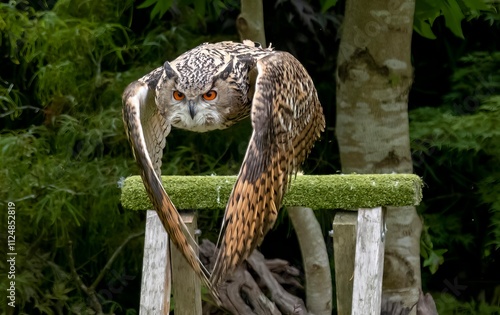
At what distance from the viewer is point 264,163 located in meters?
1.77

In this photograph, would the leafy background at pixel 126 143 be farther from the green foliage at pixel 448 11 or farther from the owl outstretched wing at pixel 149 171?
the owl outstretched wing at pixel 149 171

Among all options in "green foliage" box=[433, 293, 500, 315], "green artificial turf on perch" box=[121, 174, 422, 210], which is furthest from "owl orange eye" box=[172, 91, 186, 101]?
"green foliage" box=[433, 293, 500, 315]

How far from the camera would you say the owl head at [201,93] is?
1.77 m

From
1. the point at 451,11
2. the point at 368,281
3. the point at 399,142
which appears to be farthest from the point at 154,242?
the point at 451,11

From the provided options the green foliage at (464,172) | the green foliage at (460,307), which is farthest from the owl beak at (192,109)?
the green foliage at (460,307)

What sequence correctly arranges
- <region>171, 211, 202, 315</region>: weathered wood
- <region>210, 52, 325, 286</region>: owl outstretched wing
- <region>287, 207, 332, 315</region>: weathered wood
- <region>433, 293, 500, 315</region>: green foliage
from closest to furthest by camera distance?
<region>210, 52, 325, 286</region>: owl outstretched wing
<region>171, 211, 202, 315</region>: weathered wood
<region>287, 207, 332, 315</region>: weathered wood
<region>433, 293, 500, 315</region>: green foliage

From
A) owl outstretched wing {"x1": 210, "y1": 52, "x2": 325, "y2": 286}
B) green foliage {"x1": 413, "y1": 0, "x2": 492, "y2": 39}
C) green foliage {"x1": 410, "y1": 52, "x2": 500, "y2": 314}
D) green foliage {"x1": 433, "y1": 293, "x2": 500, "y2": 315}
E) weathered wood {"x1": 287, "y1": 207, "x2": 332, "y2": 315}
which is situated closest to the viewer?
owl outstretched wing {"x1": 210, "y1": 52, "x2": 325, "y2": 286}

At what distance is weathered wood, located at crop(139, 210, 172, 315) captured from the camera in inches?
97.4

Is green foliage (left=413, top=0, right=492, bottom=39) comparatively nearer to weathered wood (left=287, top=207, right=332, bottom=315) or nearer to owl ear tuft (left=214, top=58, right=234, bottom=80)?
weathered wood (left=287, top=207, right=332, bottom=315)

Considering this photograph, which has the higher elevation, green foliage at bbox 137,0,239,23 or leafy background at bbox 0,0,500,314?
green foliage at bbox 137,0,239,23

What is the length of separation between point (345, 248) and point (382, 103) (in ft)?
2.99

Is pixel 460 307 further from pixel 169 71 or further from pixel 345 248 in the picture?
pixel 169 71

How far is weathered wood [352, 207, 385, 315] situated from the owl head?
689mm

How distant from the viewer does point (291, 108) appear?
6.28ft
